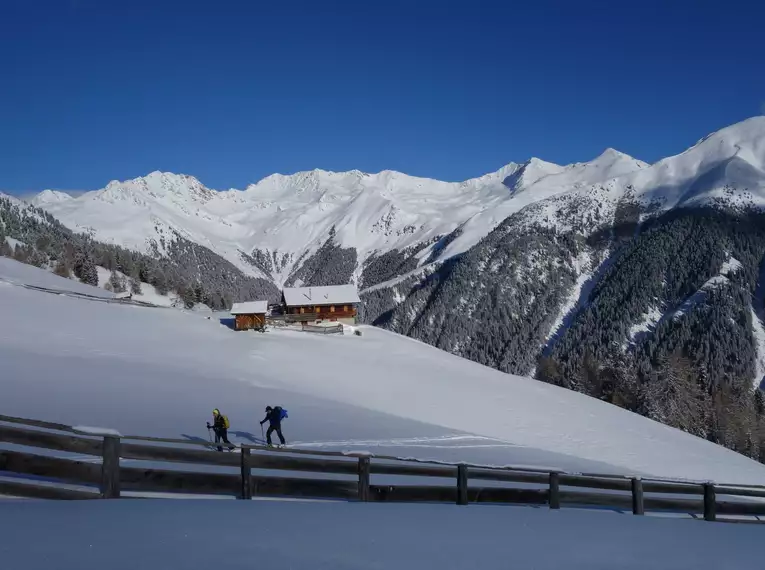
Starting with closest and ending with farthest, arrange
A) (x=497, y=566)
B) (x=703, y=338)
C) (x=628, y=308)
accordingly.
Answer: (x=497, y=566) → (x=703, y=338) → (x=628, y=308)

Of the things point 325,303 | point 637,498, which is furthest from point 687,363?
point 637,498

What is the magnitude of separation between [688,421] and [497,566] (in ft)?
227

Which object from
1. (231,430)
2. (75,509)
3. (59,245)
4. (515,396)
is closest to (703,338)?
(515,396)

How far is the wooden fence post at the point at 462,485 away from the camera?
420 inches

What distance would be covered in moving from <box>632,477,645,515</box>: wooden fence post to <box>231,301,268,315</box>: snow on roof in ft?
151

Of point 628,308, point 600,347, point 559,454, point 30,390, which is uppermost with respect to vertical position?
point 628,308

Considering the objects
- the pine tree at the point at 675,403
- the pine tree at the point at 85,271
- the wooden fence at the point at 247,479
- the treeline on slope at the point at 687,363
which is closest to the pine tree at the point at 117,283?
the pine tree at the point at 85,271

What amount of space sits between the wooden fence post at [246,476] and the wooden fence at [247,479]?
15 millimetres

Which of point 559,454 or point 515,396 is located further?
point 515,396

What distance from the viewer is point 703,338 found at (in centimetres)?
16375

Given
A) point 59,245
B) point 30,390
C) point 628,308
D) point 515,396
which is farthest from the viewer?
point 628,308

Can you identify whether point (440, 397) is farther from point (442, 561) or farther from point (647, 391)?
point (647, 391)

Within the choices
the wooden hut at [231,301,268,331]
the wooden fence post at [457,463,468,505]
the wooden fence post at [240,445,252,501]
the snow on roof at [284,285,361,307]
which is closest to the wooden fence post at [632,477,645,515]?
the wooden fence post at [457,463,468,505]

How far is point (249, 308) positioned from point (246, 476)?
48021 millimetres
